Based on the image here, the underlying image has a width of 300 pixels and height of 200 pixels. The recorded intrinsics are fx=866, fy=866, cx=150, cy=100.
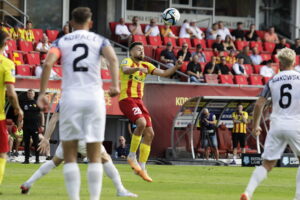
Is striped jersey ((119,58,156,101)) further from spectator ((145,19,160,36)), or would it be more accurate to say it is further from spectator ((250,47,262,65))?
spectator ((250,47,262,65))

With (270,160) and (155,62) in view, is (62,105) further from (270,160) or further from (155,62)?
(155,62)

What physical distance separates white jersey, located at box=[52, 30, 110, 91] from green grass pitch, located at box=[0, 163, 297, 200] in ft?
8.84

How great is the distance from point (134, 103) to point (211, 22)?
862 inches

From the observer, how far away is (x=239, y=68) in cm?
3117

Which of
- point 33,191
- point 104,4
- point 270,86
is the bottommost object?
point 33,191

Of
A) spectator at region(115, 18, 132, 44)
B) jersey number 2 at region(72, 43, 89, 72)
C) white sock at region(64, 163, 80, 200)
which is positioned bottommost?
white sock at region(64, 163, 80, 200)

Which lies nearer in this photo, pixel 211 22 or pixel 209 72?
pixel 209 72

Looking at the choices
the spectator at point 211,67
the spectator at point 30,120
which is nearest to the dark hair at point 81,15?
the spectator at point 30,120

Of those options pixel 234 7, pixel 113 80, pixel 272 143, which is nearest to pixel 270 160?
pixel 272 143

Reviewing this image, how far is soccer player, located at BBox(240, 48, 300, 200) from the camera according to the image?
36.4 ft

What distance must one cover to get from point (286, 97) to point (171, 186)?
3.92m

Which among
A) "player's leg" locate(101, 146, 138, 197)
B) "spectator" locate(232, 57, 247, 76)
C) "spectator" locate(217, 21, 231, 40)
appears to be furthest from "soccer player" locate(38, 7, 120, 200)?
"spectator" locate(217, 21, 231, 40)

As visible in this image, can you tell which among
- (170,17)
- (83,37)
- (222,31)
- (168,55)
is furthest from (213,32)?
(83,37)

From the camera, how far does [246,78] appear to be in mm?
30922
